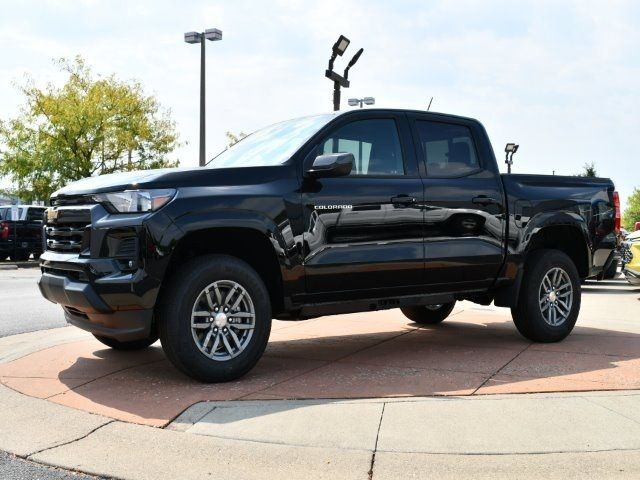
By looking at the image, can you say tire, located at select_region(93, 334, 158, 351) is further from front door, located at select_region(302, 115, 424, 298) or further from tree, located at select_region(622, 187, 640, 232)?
tree, located at select_region(622, 187, 640, 232)

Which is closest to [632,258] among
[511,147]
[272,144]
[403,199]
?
[403,199]

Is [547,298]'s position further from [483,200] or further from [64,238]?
[64,238]

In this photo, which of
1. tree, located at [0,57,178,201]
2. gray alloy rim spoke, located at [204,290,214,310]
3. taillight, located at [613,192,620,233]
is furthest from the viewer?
tree, located at [0,57,178,201]

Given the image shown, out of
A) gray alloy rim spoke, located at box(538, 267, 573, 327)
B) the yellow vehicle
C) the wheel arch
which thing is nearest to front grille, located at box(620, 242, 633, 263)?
the yellow vehicle

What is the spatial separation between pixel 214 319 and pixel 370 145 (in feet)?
6.40

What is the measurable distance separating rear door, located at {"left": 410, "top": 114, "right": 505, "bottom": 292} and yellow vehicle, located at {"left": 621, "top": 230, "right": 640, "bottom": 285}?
20.4 feet

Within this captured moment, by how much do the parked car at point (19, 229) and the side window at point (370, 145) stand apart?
20.9 m

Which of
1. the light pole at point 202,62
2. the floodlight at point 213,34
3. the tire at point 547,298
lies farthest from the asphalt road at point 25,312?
the floodlight at point 213,34

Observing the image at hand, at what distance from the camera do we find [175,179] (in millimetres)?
5133

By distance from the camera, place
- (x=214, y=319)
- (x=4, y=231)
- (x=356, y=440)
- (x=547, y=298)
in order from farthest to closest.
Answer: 1. (x=4, y=231)
2. (x=547, y=298)
3. (x=214, y=319)
4. (x=356, y=440)

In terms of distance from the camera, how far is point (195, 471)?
11.8ft

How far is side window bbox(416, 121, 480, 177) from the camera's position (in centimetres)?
649

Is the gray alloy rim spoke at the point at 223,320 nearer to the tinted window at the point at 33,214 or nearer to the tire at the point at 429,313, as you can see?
the tire at the point at 429,313

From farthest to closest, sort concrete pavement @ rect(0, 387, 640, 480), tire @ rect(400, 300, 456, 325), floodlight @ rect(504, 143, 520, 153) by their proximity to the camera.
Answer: floodlight @ rect(504, 143, 520, 153)
tire @ rect(400, 300, 456, 325)
concrete pavement @ rect(0, 387, 640, 480)
